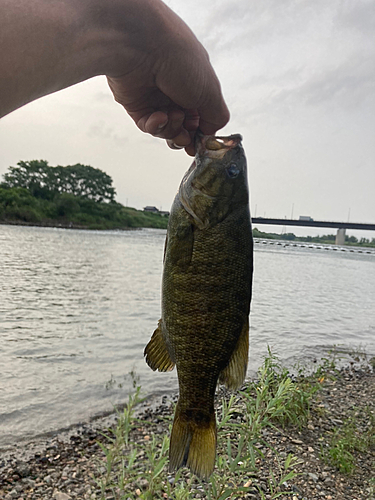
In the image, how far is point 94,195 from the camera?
86750 mm

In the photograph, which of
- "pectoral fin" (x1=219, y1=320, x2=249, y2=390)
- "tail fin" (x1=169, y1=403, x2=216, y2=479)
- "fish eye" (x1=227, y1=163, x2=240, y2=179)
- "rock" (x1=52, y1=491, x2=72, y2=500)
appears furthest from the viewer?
"rock" (x1=52, y1=491, x2=72, y2=500)

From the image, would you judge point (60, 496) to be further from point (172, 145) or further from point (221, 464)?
point (172, 145)

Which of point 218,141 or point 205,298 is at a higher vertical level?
point 218,141

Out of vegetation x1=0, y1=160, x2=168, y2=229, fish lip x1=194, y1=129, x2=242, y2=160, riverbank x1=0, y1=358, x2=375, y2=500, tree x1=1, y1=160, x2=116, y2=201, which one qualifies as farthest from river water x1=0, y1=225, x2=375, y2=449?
tree x1=1, y1=160, x2=116, y2=201

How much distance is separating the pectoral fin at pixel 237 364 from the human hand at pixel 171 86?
1.33 meters

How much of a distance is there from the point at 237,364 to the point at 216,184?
1.04 metres

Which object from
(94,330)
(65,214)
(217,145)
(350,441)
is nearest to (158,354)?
(217,145)

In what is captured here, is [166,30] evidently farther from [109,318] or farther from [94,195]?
[94,195]

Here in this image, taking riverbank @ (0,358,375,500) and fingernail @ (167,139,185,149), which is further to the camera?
riverbank @ (0,358,375,500)

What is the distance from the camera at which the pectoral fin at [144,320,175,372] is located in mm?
2246

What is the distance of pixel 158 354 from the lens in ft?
7.47

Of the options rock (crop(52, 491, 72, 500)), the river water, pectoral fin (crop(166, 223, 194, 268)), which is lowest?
the river water

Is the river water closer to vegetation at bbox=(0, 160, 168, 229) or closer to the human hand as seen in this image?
the human hand

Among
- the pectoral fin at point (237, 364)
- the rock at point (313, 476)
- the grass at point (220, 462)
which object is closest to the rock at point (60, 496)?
the grass at point (220, 462)
